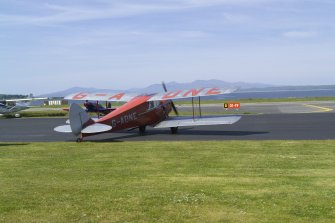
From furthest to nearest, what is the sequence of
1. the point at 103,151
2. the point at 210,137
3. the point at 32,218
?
the point at 210,137 < the point at 103,151 < the point at 32,218

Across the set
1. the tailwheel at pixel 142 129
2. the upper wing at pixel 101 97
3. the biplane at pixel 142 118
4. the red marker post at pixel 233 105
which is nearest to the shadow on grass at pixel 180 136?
the tailwheel at pixel 142 129

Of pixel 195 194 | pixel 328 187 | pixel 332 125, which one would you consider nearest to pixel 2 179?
pixel 195 194

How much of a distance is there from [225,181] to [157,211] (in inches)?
119

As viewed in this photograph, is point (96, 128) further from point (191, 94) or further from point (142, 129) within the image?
point (191, 94)

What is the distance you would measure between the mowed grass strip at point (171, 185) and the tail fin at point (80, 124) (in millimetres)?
3354

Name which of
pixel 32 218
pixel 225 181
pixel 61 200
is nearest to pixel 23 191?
pixel 61 200

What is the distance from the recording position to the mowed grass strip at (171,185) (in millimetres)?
7031

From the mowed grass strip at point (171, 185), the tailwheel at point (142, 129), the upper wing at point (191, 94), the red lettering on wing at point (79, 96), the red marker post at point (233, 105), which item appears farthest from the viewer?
the red marker post at point (233, 105)

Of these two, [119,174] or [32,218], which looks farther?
[119,174]

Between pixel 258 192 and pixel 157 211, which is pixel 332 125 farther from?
pixel 157 211

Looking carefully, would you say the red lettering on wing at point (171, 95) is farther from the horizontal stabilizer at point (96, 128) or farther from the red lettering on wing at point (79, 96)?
the red lettering on wing at point (79, 96)

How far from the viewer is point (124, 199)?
8023mm

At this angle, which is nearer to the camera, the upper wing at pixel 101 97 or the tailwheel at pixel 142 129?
the tailwheel at pixel 142 129

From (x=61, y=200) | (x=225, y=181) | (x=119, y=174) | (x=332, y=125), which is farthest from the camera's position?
(x=332, y=125)
